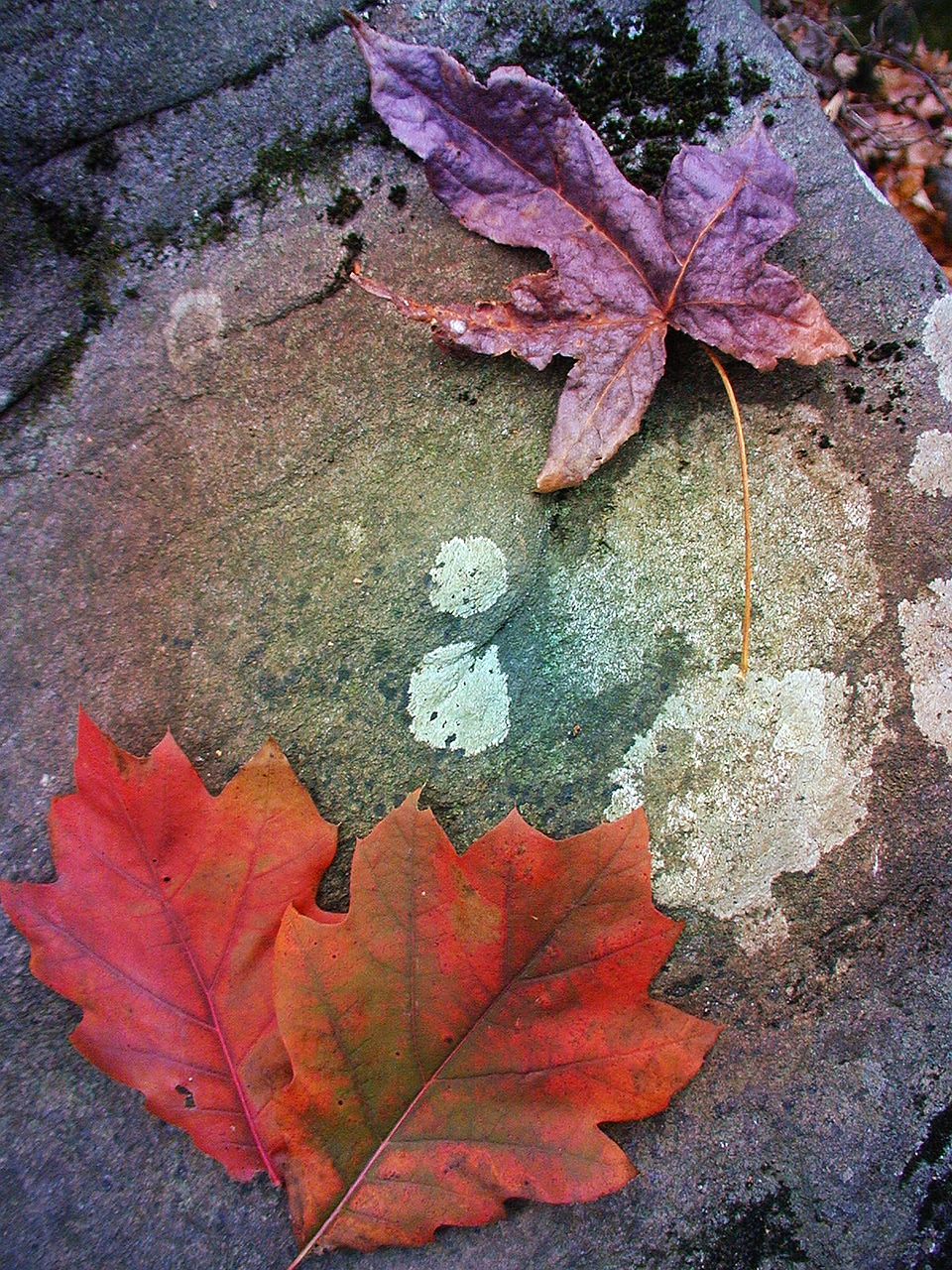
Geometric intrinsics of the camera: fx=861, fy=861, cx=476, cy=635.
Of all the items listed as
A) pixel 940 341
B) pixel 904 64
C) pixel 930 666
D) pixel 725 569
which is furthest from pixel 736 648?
pixel 904 64

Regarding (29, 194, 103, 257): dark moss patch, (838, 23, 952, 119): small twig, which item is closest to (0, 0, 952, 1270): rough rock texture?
(29, 194, 103, 257): dark moss patch

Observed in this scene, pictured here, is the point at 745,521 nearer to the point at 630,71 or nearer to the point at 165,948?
the point at 630,71

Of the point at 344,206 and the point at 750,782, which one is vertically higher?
the point at 344,206

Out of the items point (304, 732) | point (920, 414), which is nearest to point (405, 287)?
point (304, 732)

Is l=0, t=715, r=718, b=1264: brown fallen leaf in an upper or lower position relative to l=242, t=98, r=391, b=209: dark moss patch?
lower

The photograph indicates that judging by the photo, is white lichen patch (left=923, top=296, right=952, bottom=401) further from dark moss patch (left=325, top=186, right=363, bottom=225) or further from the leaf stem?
dark moss patch (left=325, top=186, right=363, bottom=225)
